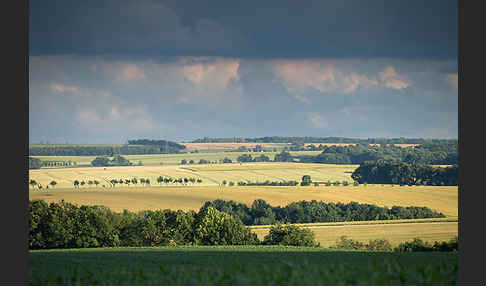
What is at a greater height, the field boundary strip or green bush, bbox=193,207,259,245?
green bush, bbox=193,207,259,245

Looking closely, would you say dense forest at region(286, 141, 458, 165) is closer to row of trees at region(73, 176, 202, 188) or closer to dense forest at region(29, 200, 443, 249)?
row of trees at region(73, 176, 202, 188)

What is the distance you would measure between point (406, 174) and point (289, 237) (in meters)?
24.1

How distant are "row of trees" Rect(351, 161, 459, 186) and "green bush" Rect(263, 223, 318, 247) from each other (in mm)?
21192

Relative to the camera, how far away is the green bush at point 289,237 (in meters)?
36.2

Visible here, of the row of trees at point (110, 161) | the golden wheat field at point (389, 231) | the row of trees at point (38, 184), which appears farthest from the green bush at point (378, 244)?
the row of trees at point (110, 161)

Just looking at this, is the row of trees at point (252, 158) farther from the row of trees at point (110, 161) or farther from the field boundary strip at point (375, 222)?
the field boundary strip at point (375, 222)

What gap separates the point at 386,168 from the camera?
56.3m

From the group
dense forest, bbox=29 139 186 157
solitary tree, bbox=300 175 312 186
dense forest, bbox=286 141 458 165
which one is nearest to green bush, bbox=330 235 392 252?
solitary tree, bbox=300 175 312 186

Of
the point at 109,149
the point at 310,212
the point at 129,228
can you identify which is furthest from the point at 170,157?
the point at 129,228

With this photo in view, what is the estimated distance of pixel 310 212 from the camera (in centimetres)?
5131

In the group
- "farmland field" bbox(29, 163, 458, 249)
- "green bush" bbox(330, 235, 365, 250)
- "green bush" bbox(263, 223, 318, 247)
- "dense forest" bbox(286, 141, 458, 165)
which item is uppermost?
"dense forest" bbox(286, 141, 458, 165)

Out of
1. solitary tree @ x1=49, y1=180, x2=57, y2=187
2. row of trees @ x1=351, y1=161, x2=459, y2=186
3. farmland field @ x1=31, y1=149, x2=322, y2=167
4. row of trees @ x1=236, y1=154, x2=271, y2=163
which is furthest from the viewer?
row of trees @ x1=236, y1=154, x2=271, y2=163

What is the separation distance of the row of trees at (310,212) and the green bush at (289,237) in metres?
12.4

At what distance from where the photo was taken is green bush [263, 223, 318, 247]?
36156 mm
